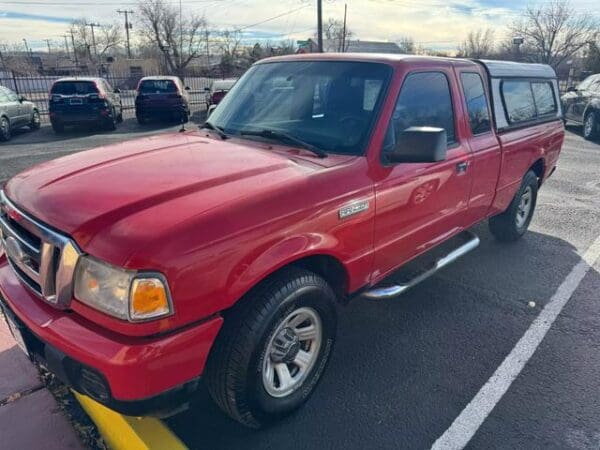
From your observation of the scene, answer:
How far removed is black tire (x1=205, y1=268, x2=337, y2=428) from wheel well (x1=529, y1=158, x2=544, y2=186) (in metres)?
3.78

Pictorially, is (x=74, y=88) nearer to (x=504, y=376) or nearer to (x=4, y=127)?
(x=4, y=127)

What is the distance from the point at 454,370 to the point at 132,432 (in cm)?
201

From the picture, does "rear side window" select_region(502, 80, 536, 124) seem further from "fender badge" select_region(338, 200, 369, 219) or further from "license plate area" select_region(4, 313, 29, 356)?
"license plate area" select_region(4, 313, 29, 356)

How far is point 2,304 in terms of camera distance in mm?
2523

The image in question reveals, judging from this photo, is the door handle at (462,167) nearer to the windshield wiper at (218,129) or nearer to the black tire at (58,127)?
the windshield wiper at (218,129)

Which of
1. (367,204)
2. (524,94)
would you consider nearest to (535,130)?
(524,94)

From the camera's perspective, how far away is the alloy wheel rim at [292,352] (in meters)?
2.52

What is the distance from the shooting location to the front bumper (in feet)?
6.18

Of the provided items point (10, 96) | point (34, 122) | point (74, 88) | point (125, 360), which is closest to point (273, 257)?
point (125, 360)

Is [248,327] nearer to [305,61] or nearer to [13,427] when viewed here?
[13,427]

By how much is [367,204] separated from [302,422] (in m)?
1.29

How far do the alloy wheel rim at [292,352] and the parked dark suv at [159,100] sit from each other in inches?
553

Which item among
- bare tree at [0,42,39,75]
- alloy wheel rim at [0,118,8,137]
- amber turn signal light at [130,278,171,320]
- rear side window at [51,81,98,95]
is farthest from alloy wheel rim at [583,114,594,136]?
bare tree at [0,42,39,75]

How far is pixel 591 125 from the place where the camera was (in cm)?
1329
